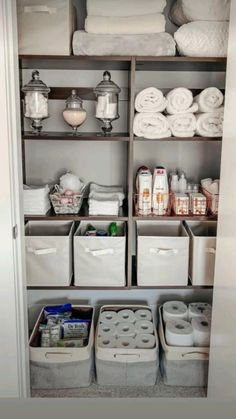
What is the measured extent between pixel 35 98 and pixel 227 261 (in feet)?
3.86

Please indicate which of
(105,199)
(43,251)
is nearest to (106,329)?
(43,251)

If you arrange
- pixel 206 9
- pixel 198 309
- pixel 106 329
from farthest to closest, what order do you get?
pixel 198 309
pixel 106 329
pixel 206 9

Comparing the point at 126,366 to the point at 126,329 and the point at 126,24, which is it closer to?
the point at 126,329

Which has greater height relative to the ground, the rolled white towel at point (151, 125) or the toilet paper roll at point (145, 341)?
the rolled white towel at point (151, 125)

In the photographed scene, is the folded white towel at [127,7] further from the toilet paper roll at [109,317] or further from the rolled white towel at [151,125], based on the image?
the toilet paper roll at [109,317]

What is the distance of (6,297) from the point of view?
155 centimetres

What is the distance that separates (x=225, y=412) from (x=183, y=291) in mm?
2277

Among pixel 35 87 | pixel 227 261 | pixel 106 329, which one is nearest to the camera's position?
pixel 227 261

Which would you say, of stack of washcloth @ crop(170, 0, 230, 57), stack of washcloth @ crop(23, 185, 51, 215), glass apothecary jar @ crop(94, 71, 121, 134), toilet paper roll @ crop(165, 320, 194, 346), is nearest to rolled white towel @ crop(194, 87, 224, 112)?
stack of washcloth @ crop(170, 0, 230, 57)

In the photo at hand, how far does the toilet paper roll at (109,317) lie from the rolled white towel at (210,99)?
3.99ft

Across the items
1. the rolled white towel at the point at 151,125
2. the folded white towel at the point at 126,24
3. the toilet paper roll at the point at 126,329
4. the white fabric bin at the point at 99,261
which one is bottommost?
the toilet paper roll at the point at 126,329

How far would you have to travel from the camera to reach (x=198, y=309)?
222 cm

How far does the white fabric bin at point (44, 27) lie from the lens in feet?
5.96

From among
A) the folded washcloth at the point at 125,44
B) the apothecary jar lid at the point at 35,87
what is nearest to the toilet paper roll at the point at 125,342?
the apothecary jar lid at the point at 35,87
